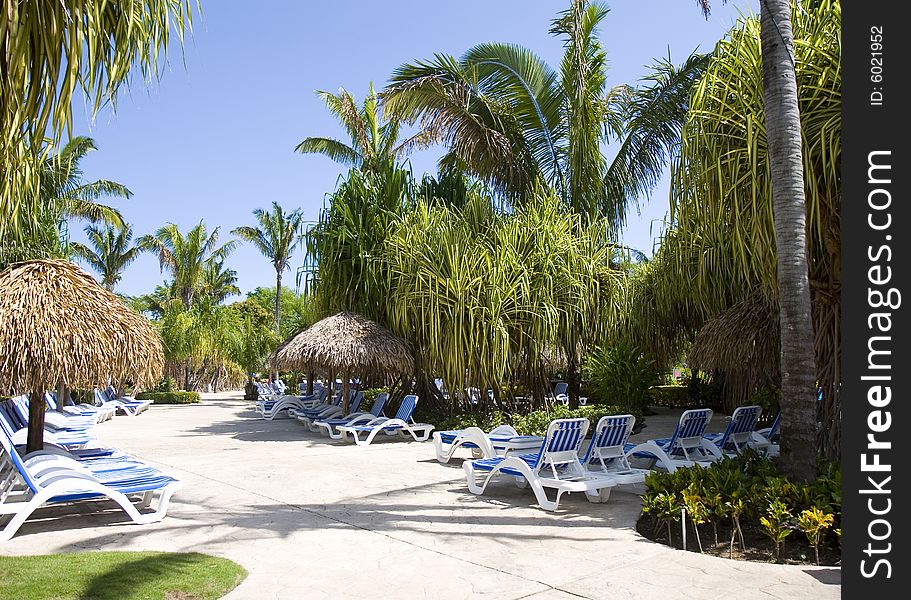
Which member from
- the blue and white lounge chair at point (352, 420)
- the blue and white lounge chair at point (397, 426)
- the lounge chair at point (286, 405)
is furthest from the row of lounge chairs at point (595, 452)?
the lounge chair at point (286, 405)

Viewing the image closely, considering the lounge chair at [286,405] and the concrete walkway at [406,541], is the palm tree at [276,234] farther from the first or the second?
the concrete walkway at [406,541]

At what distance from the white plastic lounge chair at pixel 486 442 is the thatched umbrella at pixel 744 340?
3.37m

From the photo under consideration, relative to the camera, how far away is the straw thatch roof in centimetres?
798

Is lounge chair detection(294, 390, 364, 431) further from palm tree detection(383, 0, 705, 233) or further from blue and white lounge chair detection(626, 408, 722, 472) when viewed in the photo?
blue and white lounge chair detection(626, 408, 722, 472)

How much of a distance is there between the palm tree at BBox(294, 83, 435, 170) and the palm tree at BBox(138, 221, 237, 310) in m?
18.6

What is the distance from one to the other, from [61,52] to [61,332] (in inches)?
206

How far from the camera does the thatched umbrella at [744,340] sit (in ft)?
39.1

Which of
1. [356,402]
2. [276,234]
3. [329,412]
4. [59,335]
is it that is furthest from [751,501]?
[276,234]

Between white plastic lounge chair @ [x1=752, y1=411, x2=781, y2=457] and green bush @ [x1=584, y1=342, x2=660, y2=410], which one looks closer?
white plastic lounge chair @ [x1=752, y1=411, x2=781, y2=457]

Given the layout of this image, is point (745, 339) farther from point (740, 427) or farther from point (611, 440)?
point (611, 440)

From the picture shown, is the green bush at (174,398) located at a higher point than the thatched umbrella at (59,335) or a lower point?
lower

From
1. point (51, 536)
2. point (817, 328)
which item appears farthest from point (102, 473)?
point (817, 328)

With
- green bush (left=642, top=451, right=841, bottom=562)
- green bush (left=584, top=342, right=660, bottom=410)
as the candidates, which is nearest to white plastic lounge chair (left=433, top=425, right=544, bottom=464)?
green bush (left=642, top=451, right=841, bottom=562)

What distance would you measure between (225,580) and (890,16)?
20.7ft
